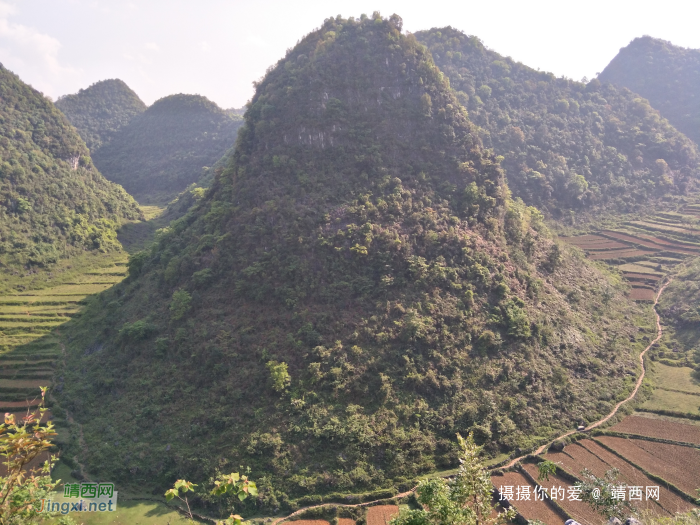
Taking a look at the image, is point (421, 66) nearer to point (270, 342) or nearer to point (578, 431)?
point (270, 342)

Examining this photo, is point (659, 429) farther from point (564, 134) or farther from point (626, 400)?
point (564, 134)

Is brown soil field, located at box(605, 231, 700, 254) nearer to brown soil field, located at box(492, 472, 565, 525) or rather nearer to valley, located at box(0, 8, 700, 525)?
valley, located at box(0, 8, 700, 525)

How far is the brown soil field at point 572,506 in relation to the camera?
2133 cm

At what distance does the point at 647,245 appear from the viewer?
5238 centimetres

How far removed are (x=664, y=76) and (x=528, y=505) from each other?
114 meters

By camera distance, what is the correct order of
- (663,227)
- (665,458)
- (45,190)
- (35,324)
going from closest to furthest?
(665,458) → (35,324) → (45,190) → (663,227)

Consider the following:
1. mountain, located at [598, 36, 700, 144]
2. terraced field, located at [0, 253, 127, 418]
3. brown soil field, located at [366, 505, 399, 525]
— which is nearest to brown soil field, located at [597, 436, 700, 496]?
brown soil field, located at [366, 505, 399, 525]

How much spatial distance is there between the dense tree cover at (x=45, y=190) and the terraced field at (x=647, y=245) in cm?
6772

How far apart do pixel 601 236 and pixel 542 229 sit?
60.5ft

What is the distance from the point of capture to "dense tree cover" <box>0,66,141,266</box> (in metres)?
45.8

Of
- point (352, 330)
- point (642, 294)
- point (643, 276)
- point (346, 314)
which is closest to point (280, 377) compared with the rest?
point (352, 330)

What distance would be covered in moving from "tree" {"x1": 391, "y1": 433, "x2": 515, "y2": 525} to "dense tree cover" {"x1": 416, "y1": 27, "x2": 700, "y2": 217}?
182 feet

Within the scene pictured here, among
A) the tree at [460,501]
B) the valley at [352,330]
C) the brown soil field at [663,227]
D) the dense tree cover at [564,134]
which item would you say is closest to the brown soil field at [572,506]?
the valley at [352,330]

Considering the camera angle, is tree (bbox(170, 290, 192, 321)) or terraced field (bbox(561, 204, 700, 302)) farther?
terraced field (bbox(561, 204, 700, 302))
